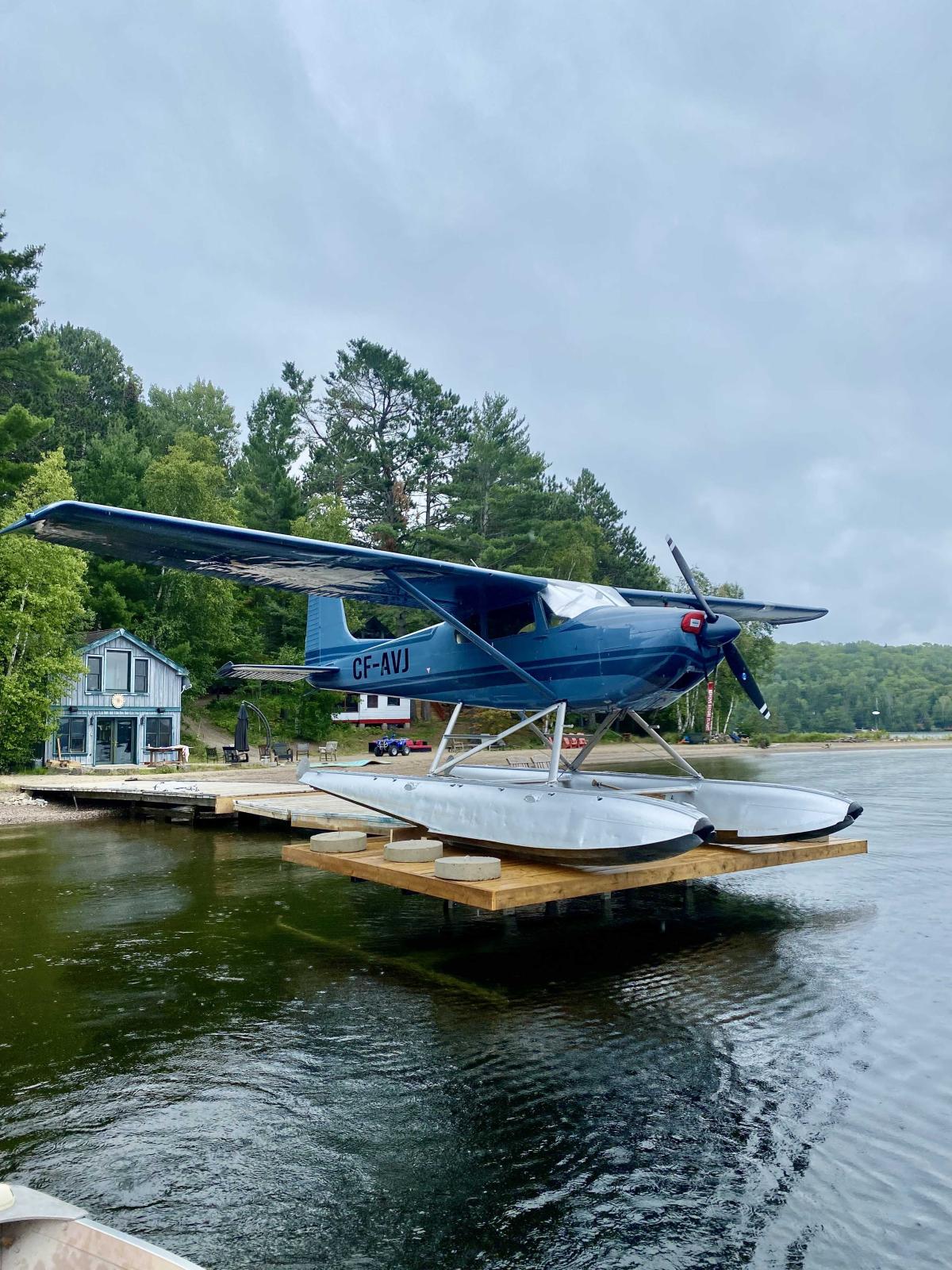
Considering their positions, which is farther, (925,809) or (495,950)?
(925,809)

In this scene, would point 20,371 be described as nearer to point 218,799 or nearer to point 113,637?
point 113,637

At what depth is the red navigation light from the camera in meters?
8.31

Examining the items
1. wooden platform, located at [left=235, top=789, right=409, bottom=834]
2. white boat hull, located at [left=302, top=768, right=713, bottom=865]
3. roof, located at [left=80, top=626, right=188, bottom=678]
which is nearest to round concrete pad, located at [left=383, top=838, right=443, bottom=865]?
white boat hull, located at [left=302, top=768, right=713, bottom=865]

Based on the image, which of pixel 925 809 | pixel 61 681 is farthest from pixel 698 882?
pixel 61 681

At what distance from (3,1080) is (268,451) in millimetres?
45426

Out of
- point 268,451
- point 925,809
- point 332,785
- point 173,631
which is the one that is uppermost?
point 268,451

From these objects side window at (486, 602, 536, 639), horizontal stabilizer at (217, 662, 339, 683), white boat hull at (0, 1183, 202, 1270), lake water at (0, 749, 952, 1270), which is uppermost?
side window at (486, 602, 536, 639)

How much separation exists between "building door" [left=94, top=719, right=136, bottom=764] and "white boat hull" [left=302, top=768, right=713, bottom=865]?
67.0 feet

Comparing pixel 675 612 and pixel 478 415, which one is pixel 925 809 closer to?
pixel 675 612

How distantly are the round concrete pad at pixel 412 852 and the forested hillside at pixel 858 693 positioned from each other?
7841cm

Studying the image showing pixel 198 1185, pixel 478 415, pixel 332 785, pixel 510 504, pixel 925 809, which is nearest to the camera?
pixel 198 1185

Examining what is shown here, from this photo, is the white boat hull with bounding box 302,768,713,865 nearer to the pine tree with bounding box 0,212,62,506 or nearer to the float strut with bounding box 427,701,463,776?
the float strut with bounding box 427,701,463,776

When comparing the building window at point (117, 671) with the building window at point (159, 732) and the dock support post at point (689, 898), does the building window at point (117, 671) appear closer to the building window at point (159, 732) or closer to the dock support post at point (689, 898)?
the building window at point (159, 732)

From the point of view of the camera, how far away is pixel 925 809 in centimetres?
1827
